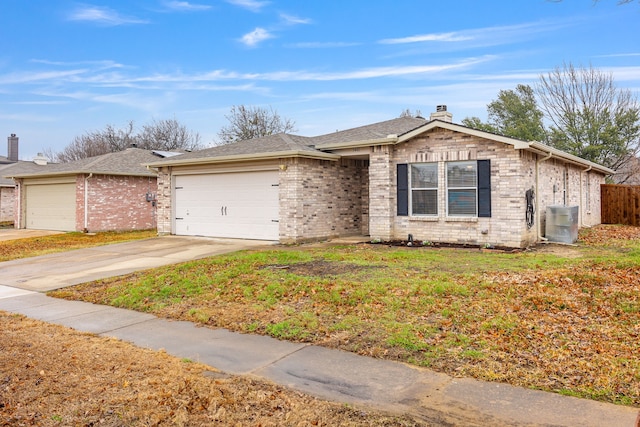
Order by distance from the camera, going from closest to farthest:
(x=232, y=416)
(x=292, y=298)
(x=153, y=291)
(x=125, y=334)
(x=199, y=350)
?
(x=232, y=416) < (x=199, y=350) < (x=125, y=334) < (x=292, y=298) < (x=153, y=291)

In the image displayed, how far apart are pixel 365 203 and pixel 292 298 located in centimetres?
926

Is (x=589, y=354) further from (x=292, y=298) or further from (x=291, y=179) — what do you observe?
(x=291, y=179)

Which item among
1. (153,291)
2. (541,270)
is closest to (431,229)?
(541,270)

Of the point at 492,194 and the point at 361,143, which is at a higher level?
the point at 361,143

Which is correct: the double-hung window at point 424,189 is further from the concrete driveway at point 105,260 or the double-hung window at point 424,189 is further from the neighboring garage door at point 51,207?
the neighboring garage door at point 51,207

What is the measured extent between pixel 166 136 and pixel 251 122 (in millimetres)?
11581

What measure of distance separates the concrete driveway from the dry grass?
5.04m

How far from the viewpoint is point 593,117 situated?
103ft

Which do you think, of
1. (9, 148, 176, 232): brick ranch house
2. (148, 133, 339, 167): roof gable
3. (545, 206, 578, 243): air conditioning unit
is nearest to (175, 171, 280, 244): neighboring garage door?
(148, 133, 339, 167): roof gable

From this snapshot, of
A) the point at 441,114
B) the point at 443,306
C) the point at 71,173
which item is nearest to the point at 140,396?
the point at 443,306

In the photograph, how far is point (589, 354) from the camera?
4.46m

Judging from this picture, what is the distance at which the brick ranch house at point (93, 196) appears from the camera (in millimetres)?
20328

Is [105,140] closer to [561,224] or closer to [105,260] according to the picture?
[105,260]

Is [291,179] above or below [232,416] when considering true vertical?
above
